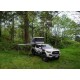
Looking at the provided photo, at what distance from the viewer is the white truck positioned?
1872 centimetres

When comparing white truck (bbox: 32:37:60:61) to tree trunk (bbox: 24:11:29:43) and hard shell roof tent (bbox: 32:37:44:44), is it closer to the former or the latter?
hard shell roof tent (bbox: 32:37:44:44)

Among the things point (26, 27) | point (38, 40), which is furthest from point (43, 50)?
point (26, 27)

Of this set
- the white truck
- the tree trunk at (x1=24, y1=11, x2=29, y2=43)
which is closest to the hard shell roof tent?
the white truck

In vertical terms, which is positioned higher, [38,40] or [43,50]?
[38,40]

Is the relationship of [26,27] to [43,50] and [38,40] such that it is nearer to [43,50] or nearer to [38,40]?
[38,40]

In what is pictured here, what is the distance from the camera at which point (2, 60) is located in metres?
18.7

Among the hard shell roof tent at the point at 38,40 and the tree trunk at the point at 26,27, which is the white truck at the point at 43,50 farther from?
the tree trunk at the point at 26,27

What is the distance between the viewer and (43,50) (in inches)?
741

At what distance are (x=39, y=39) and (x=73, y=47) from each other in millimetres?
670

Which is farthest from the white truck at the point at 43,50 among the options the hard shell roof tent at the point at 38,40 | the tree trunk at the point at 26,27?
the tree trunk at the point at 26,27
